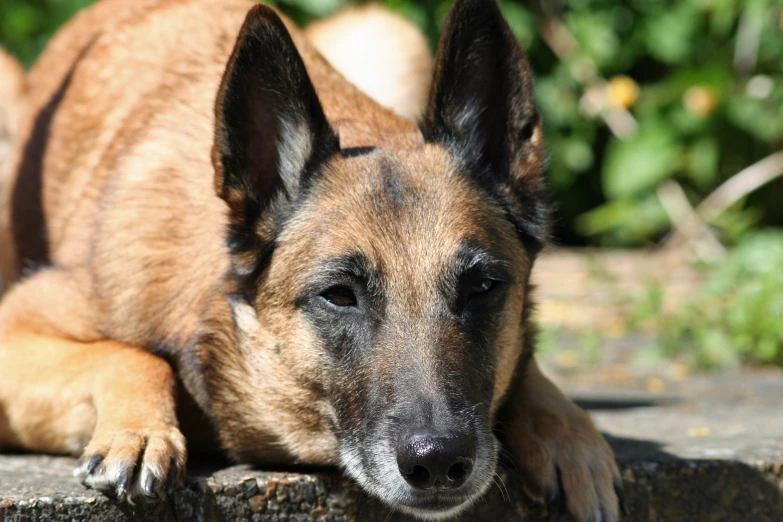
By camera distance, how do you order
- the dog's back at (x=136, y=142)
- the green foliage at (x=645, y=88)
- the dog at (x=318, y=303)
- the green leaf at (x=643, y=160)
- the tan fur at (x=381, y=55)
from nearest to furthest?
the dog at (x=318, y=303)
the dog's back at (x=136, y=142)
the tan fur at (x=381, y=55)
the green foliage at (x=645, y=88)
the green leaf at (x=643, y=160)

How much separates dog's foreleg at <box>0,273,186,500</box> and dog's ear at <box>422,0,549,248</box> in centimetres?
134

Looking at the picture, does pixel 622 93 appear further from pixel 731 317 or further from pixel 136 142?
pixel 136 142

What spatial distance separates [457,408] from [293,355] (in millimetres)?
680

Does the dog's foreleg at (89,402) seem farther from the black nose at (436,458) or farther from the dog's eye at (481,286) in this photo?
the dog's eye at (481,286)

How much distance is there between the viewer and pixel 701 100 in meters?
8.55

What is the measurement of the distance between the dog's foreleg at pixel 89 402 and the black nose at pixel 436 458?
734mm

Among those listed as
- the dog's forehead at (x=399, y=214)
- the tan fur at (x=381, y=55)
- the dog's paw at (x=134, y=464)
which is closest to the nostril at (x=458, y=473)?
the dog's forehead at (x=399, y=214)

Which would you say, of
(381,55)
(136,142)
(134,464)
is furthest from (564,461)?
(381,55)

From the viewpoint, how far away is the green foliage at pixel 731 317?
20.7 ft

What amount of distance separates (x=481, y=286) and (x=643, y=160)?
5.96m

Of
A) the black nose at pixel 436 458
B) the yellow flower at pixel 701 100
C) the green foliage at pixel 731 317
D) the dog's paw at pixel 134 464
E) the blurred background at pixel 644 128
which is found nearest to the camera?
the black nose at pixel 436 458

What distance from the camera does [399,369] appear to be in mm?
3072

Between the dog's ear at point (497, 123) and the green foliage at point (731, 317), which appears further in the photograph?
the green foliage at point (731, 317)

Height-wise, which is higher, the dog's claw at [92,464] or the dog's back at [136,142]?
the dog's back at [136,142]
